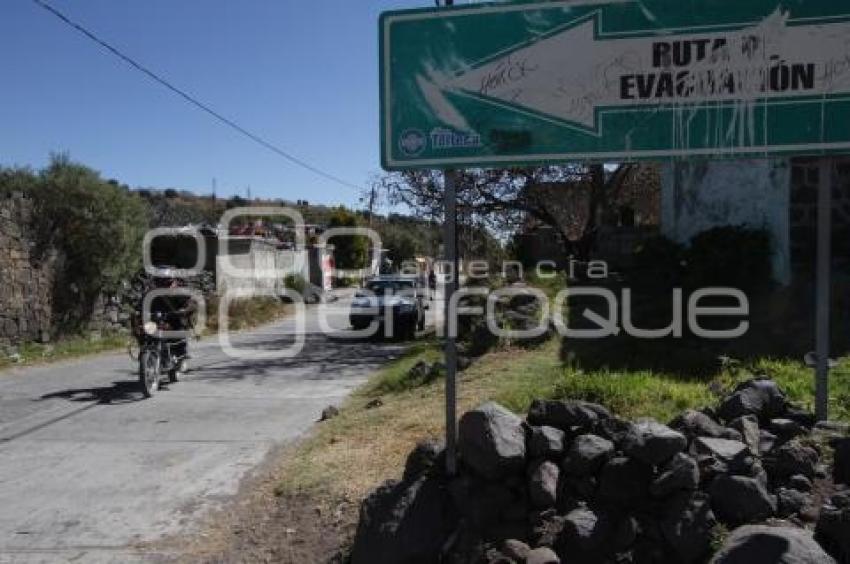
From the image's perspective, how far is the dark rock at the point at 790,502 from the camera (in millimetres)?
3713

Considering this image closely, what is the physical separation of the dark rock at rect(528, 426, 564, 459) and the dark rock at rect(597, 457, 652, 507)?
0.30 metres

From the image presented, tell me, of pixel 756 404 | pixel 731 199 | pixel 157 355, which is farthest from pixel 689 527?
pixel 157 355

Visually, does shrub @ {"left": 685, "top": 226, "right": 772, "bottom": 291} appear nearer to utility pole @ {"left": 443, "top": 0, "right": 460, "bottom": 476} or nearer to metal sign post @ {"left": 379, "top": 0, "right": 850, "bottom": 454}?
metal sign post @ {"left": 379, "top": 0, "right": 850, "bottom": 454}

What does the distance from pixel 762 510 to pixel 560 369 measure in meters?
4.34

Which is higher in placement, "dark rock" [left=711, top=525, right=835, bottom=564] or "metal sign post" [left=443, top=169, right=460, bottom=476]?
"metal sign post" [left=443, top=169, right=460, bottom=476]

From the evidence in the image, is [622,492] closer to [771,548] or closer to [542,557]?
[542,557]

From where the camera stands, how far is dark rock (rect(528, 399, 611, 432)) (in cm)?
446

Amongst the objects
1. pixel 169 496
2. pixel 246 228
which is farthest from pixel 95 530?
pixel 246 228

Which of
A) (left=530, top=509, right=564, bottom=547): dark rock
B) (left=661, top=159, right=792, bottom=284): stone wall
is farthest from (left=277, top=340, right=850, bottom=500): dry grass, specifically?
(left=661, top=159, right=792, bottom=284): stone wall

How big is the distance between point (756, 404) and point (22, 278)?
1502cm

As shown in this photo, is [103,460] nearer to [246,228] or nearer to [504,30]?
[504,30]

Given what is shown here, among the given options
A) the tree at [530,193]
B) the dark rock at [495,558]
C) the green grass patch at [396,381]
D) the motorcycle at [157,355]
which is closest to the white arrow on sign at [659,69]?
the dark rock at [495,558]

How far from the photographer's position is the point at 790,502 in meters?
3.73

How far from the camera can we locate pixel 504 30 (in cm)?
457
